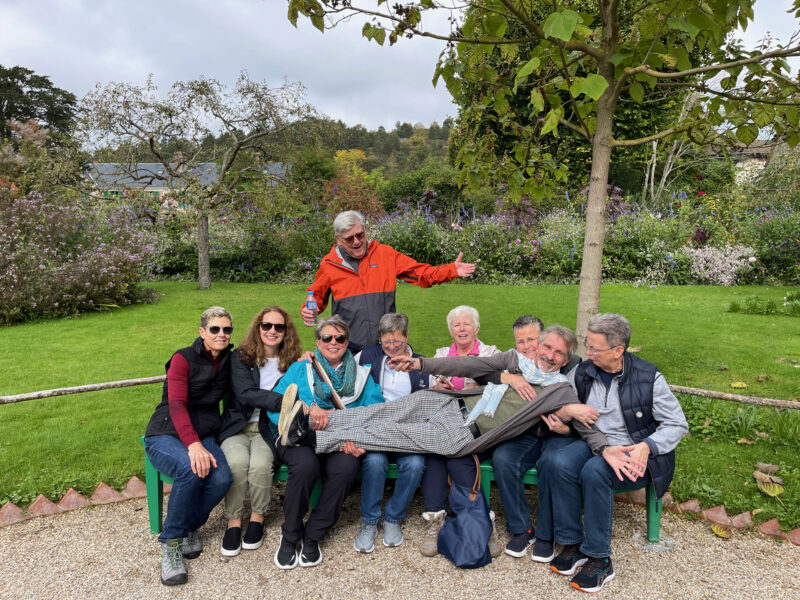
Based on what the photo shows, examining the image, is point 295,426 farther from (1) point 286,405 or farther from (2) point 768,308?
(2) point 768,308

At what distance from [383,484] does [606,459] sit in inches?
48.8

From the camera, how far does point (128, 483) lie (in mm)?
3934

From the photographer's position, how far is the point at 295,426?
3221 millimetres

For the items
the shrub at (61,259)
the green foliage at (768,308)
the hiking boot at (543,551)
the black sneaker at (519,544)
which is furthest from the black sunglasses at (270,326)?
the green foliage at (768,308)

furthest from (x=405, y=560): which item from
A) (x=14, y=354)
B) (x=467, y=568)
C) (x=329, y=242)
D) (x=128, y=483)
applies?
(x=329, y=242)

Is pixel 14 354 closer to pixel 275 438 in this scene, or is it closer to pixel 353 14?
pixel 275 438

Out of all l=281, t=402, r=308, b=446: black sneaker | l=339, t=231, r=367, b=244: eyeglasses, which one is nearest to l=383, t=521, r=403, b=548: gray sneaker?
l=281, t=402, r=308, b=446: black sneaker

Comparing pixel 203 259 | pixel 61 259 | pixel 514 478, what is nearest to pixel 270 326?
pixel 514 478

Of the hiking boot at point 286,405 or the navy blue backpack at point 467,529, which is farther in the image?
the hiking boot at point 286,405

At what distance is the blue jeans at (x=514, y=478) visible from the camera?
126 inches

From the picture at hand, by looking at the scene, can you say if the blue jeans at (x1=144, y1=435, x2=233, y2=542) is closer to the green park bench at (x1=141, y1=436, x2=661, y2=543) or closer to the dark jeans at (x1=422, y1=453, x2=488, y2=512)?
the green park bench at (x1=141, y1=436, x2=661, y2=543)

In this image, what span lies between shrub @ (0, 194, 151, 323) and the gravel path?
748 centimetres

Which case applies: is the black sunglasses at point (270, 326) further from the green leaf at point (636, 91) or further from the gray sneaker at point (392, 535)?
the green leaf at point (636, 91)

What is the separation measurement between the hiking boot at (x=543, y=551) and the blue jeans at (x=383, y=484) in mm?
735
